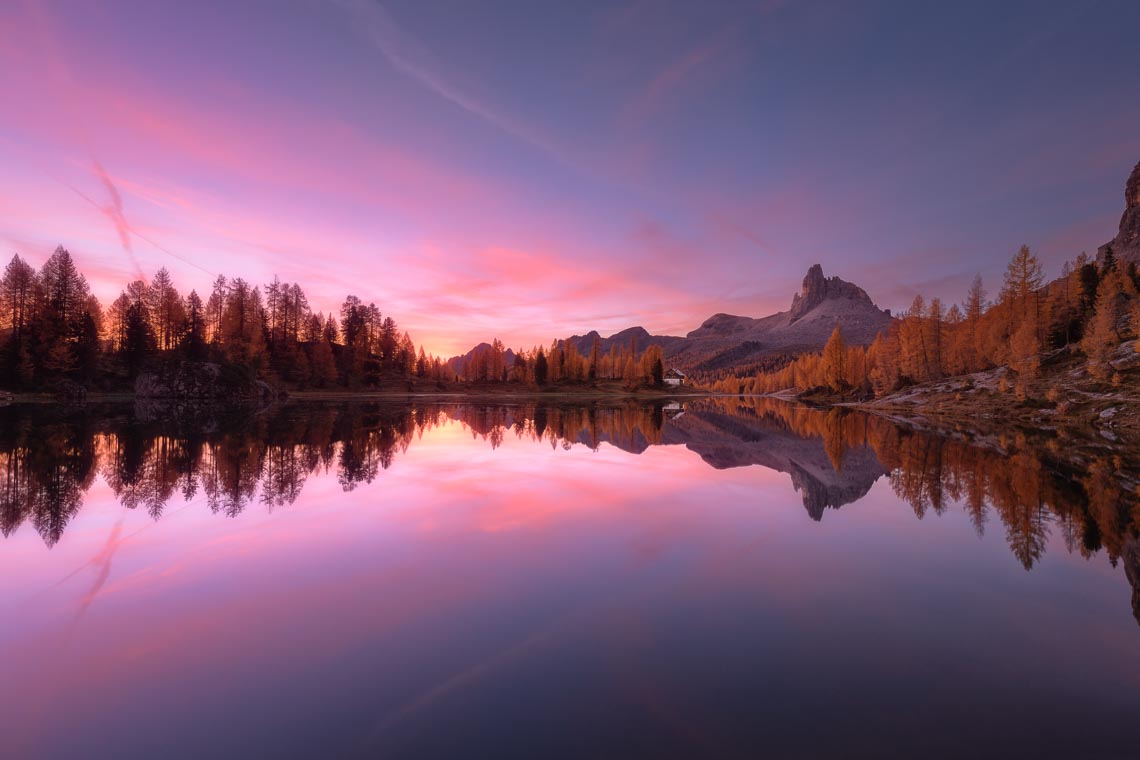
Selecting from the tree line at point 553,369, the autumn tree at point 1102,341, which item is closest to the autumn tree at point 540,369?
the tree line at point 553,369

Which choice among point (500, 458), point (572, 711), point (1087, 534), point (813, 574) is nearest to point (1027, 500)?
point (1087, 534)

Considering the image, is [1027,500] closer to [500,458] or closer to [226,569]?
[500,458]

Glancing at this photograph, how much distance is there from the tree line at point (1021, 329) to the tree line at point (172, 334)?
12085 centimetres

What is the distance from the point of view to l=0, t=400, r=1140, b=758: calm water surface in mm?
5543

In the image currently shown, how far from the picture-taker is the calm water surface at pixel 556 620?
18.2 ft

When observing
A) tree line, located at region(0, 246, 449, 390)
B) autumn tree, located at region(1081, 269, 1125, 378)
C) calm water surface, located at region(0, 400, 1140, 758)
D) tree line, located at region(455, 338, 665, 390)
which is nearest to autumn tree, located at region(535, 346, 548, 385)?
tree line, located at region(455, 338, 665, 390)

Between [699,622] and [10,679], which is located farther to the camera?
[699,622]

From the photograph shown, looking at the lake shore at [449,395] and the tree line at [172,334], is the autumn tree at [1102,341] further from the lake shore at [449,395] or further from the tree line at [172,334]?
the tree line at [172,334]

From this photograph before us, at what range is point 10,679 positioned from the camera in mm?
6355

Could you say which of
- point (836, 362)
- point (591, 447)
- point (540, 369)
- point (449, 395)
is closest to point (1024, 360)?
point (836, 362)

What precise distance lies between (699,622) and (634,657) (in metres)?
1.65

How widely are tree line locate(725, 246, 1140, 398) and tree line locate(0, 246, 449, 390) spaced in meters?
121

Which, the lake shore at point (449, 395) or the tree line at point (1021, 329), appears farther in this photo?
the lake shore at point (449, 395)

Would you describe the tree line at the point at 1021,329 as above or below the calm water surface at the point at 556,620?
above
